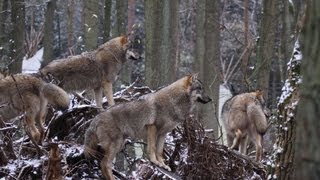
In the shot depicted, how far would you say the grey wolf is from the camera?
11.2 m

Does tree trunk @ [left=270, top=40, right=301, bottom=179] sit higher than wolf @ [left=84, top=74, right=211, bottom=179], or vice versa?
tree trunk @ [left=270, top=40, right=301, bottom=179]

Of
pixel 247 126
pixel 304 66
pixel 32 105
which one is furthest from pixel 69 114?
pixel 304 66

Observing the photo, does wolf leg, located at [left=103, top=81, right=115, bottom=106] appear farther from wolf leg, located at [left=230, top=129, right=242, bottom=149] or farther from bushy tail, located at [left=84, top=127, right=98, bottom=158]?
bushy tail, located at [left=84, top=127, right=98, bottom=158]

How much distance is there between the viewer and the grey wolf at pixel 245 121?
36.8 feet

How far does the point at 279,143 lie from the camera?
705 cm

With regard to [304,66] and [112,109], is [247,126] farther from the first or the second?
[304,66]

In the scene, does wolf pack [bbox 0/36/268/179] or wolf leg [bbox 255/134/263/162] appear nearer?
wolf pack [bbox 0/36/268/179]

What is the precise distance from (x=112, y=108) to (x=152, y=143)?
75 cm

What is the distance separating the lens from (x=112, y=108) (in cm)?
886

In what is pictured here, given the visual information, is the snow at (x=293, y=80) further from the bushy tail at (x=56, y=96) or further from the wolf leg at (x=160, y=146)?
the bushy tail at (x=56, y=96)

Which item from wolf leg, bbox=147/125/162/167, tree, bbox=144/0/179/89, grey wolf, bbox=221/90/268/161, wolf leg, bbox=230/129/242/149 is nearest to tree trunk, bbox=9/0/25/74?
tree, bbox=144/0/179/89

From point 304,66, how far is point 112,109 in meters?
5.91

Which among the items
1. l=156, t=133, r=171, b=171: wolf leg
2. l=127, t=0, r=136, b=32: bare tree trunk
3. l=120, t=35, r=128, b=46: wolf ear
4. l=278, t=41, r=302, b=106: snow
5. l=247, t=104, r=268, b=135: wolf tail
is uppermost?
l=278, t=41, r=302, b=106: snow

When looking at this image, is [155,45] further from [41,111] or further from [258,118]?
[41,111]
